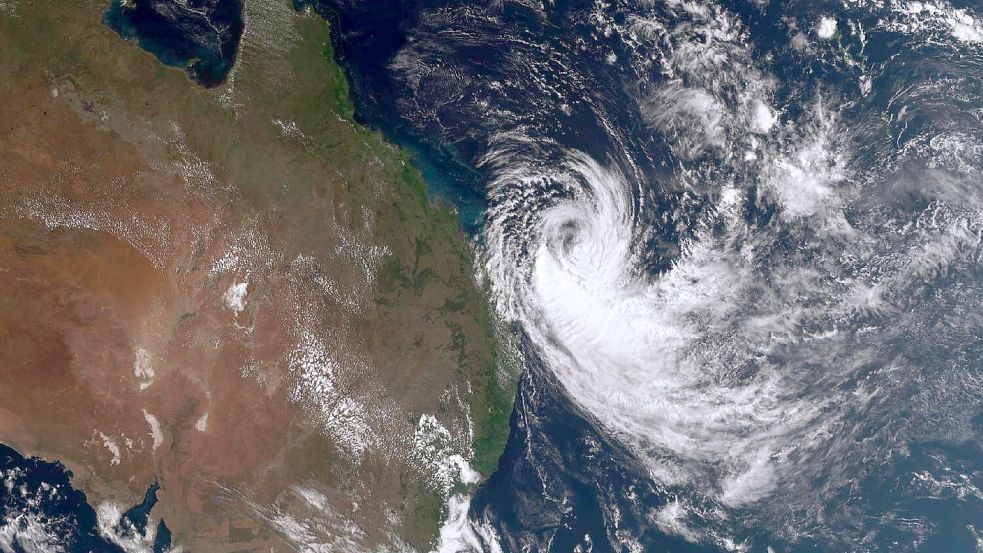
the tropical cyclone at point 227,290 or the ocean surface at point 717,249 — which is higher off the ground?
the ocean surface at point 717,249

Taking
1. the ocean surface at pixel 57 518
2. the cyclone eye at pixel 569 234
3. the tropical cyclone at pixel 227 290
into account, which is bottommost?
the ocean surface at pixel 57 518

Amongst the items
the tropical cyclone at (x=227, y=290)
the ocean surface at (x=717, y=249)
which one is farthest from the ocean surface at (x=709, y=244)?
the tropical cyclone at (x=227, y=290)

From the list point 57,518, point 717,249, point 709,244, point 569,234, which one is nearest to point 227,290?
point 57,518

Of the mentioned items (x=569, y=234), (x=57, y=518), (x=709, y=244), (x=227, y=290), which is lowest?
Answer: (x=57, y=518)

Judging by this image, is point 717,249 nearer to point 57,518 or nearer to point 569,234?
point 569,234

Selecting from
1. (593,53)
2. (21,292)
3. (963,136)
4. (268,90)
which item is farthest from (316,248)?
(963,136)

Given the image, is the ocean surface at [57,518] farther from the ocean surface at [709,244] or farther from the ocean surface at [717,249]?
the ocean surface at [717,249]

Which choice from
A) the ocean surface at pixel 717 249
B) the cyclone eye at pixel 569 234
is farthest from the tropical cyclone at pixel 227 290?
the cyclone eye at pixel 569 234

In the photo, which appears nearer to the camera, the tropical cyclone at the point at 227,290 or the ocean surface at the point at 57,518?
the tropical cyclone at the point at 227,290

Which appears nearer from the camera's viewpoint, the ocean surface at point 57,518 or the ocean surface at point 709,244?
the ocean surface at point 709,244

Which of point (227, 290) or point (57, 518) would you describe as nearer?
point (227, 290)
